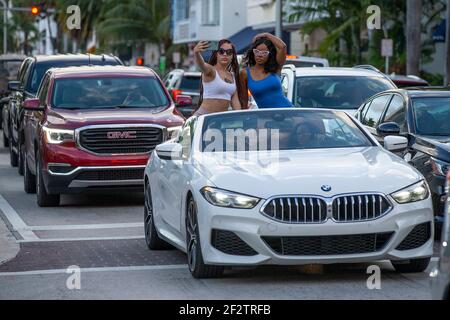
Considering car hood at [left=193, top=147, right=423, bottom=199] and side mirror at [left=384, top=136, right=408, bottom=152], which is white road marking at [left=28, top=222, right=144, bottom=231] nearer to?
car hood at [left=193, top=147, right=423, bottom=199]

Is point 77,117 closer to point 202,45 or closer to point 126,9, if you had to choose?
point 202,45

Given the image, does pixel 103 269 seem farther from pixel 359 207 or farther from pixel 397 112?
pixel 397 112

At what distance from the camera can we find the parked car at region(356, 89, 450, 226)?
12578 millimetres

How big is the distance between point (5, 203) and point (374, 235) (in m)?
8.31

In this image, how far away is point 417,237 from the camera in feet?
32.7

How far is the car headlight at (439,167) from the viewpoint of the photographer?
1245cm

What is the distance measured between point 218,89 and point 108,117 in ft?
8.60

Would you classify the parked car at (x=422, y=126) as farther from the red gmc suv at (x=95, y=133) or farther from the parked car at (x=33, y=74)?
the parked car at (x=33, y=74)

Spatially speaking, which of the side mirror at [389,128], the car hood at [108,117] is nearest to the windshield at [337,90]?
the car hood at [108,117]

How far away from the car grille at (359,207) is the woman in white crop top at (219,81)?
4649mm

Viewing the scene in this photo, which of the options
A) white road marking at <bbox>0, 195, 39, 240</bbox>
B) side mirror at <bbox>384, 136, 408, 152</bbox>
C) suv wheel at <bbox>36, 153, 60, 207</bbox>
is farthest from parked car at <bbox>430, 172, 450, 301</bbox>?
suv wheel at <bbox>36, 153, 60, 207</bbox>

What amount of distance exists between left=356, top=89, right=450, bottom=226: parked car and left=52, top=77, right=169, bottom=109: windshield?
3274 mm

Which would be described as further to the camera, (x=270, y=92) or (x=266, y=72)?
(x=266, y=72)

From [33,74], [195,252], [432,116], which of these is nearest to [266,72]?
[432,116]
